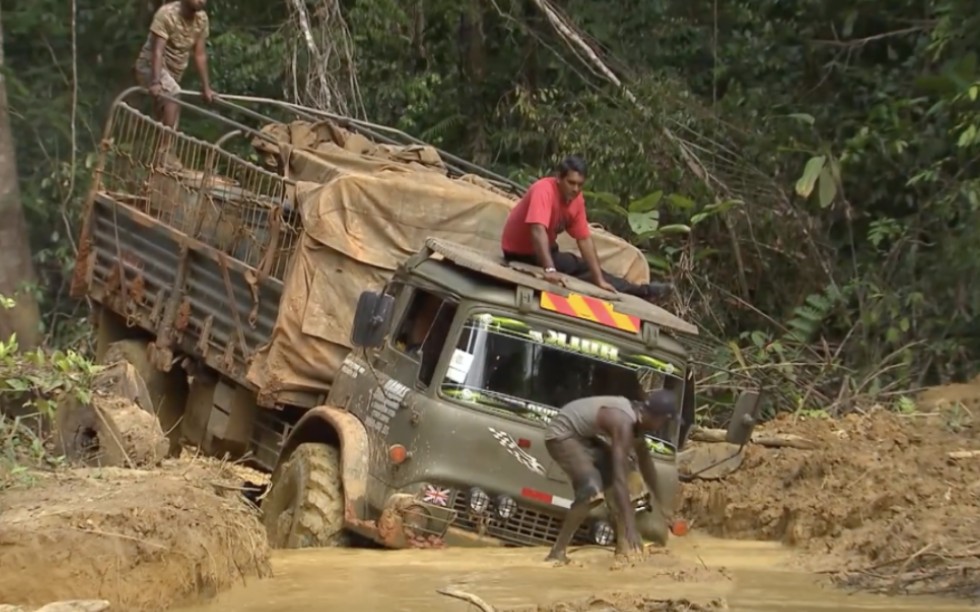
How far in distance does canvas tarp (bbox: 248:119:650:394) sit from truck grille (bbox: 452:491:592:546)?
209cm

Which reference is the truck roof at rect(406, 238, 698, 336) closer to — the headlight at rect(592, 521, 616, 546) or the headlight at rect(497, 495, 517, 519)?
the headlight at rect(497, 495, 517, 519)

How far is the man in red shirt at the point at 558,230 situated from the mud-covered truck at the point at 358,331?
0.83 feet

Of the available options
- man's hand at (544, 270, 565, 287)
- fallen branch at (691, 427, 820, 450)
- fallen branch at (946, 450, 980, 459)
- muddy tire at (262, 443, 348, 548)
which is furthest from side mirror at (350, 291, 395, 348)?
fallen branch at (946, 450, 980, 459)

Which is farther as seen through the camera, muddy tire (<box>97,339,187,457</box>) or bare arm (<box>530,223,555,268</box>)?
muddy tire (<box>97,339,187,457</box>)

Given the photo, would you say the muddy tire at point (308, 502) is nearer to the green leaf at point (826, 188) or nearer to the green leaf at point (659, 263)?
the green leaf at point (659, 263)

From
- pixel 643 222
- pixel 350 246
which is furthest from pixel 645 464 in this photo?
pixel 643 222

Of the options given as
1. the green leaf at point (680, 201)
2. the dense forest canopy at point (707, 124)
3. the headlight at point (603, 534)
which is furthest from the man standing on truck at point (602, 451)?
the green leaf at point (680, 201)

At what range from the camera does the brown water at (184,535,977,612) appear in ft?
22.0

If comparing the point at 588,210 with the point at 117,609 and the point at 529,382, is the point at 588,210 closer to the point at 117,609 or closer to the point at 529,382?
the point at 529,382

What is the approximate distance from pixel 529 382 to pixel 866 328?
22.0 ft

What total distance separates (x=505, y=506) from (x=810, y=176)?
23.6 ft

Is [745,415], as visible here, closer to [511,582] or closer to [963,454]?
[511,582]

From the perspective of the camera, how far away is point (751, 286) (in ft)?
50.1

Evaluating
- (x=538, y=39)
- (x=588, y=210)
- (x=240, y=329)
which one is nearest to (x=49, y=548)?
(x=240, y=329)
